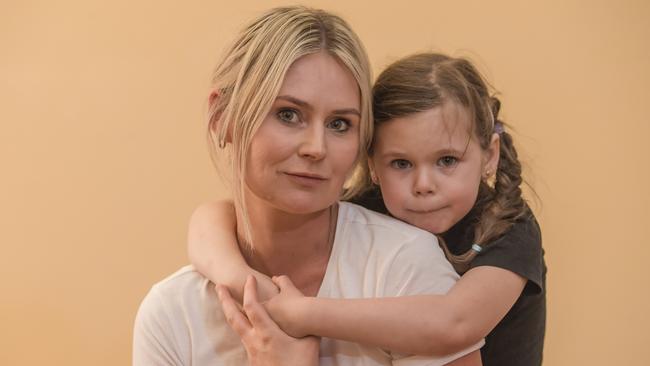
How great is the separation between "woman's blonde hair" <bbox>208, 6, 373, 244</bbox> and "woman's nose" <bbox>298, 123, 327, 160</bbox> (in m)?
0.07

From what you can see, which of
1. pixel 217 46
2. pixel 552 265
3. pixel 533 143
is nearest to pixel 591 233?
pixel 552 265

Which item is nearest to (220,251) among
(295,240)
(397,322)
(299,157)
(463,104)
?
(295,240)

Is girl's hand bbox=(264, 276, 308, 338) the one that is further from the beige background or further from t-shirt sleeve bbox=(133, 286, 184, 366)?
the beige background

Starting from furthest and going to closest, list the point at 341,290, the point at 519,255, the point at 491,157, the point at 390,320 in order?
1. the point at 491,157
2. the point at 519,255
3. the point at 341,290
4. the point at 390,320

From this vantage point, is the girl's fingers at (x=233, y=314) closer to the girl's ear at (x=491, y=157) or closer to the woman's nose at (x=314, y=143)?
the woman's nose at (x=314, y=143)

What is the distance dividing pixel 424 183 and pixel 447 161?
78 mm

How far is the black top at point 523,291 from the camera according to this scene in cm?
128

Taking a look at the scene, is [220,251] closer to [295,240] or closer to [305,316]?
[295,240]

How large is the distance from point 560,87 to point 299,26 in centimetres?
115

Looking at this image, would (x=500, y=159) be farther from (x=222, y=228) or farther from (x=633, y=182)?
(x=633, y=182)

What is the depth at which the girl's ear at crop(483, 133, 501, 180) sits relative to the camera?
55.4 inches

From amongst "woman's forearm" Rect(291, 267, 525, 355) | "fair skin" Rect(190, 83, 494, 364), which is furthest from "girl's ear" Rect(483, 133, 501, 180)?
"woman's forearm" Rect(291, 267, 525, 355)

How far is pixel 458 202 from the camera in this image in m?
1.34

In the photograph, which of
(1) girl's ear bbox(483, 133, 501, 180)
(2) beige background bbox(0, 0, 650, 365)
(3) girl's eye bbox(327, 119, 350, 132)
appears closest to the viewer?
(3) girl's eye bbox(327, 119, 350, 132)
